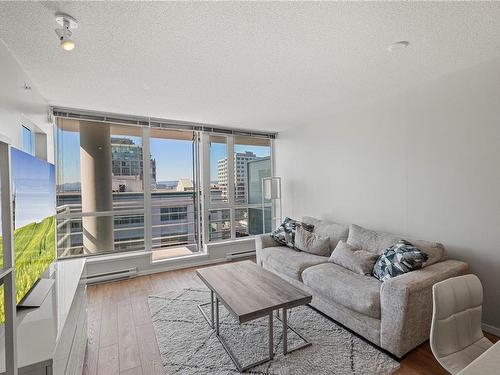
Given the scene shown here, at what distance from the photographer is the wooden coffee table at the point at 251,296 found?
6.28 feet

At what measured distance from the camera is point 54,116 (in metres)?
3.38

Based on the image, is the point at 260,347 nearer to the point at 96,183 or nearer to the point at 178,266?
the point at 178,266

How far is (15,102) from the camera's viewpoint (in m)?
2.04

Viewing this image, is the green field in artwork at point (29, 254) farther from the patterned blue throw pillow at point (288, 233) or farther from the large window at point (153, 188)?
the patterned blue throw pillow at point (288, 233)

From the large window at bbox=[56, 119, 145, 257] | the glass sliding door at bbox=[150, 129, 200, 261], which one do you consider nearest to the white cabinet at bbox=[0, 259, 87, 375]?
the large window at bbox=[56, 119, 145, 257]

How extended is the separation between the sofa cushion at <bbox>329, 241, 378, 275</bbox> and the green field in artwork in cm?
272

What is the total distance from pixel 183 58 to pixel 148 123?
219cm

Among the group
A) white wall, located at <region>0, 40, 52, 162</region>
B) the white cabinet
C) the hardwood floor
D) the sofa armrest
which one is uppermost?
white wall, located at <region>0, 40, 52, 162</region>

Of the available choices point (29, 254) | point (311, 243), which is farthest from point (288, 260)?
point (29, 254)

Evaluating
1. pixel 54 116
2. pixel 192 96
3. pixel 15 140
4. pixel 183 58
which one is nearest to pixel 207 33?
pixel 183 58

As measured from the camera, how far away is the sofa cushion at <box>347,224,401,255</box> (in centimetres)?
282

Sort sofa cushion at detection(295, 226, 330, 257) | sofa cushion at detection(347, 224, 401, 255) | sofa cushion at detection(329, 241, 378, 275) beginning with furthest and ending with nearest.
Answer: sofa cushion at detection(295, 226, 330, 257)
sofa cushion at detection(347, 224, 401, 255)
sofa cushion at detection(329, 241, 378, 275)

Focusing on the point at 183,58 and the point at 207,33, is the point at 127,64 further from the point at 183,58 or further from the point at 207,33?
the point at 207,33

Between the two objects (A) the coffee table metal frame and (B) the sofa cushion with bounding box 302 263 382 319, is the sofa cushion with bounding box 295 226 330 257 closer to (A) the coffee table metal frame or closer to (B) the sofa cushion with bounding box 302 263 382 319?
(B) the sofa cushion with bounding box 302 263 382 319
